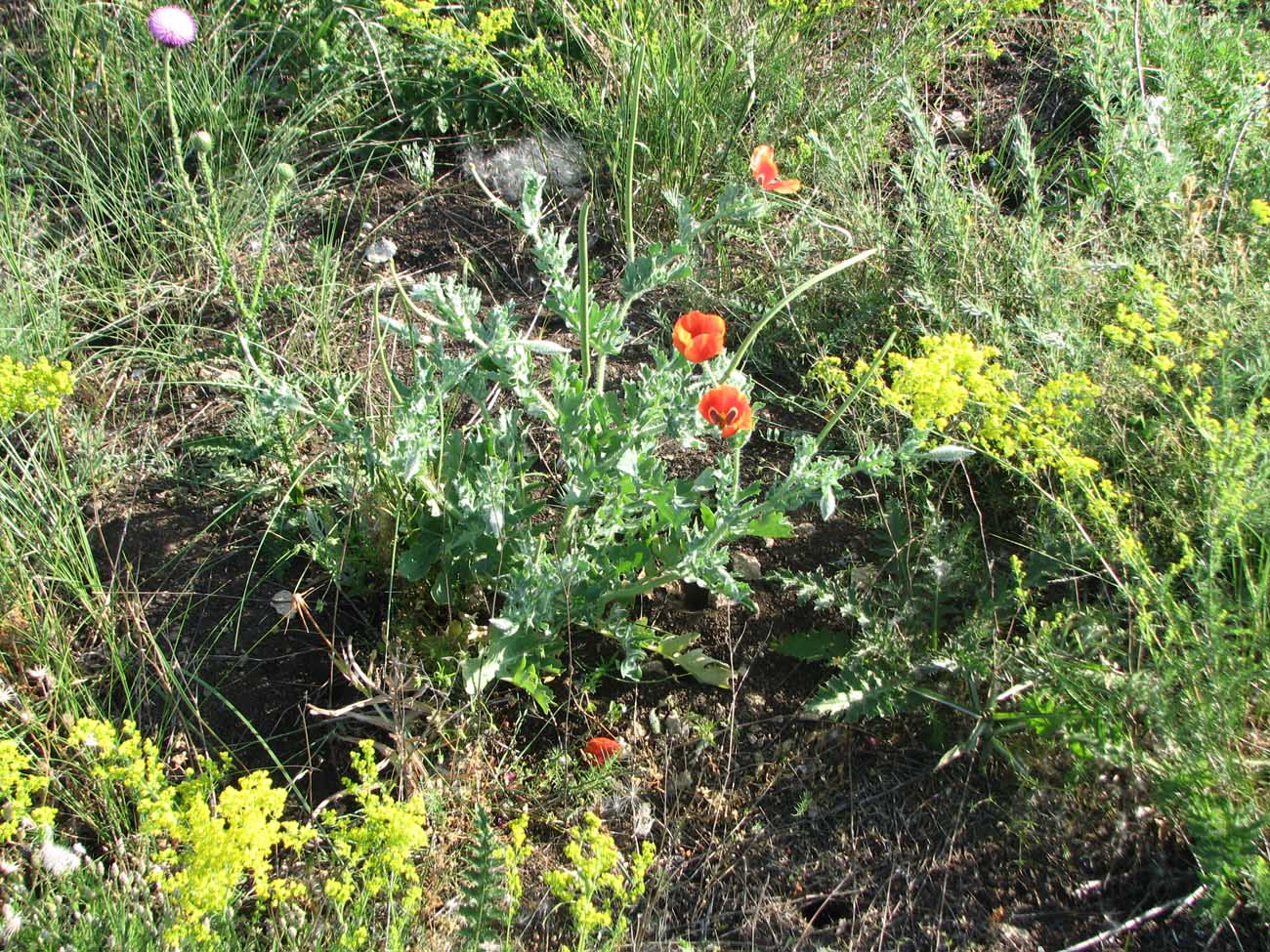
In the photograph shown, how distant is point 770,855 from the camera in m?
1.87

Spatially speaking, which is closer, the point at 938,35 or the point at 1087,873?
the point at 1087,873

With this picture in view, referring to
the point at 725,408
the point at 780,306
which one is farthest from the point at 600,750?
the point at 780,306

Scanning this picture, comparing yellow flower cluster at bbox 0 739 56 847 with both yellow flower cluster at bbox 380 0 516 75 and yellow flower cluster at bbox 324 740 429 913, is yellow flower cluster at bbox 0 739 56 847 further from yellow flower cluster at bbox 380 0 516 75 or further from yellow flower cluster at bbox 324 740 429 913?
yellow flower cluster at bbox 380 0 516 75

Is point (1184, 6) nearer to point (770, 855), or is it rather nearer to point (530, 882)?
point (770, 855)

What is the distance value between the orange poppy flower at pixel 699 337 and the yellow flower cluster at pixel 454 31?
1.38 meters

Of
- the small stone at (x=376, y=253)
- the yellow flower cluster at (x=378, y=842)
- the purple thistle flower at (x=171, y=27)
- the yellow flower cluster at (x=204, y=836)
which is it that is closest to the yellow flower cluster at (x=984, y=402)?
the yellow flower cluster at (x=378, y=842)

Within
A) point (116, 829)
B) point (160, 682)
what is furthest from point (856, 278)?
point (116, 829)

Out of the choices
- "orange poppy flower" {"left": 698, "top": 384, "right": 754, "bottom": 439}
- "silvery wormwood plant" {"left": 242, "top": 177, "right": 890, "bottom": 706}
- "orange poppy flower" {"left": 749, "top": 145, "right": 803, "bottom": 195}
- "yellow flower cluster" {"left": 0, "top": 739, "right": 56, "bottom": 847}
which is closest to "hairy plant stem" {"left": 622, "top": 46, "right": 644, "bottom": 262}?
"silvery wormwood plant" {"left": 242, "top": 177, "right": 890, "bottom": 706}

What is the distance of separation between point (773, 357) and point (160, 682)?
1.55 m

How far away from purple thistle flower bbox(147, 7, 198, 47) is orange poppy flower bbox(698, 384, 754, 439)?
6.20 feet

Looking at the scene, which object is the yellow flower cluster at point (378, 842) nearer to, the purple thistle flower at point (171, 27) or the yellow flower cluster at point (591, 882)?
the yellow flower cluster at point (591, 882)

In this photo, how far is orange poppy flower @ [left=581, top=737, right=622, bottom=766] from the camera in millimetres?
1938

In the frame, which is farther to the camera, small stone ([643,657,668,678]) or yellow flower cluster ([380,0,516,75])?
yellow flower cluster ([380,0,516,75])

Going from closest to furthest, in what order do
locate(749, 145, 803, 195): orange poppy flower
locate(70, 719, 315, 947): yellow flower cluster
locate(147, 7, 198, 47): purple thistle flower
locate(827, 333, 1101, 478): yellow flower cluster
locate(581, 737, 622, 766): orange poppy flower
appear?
locate(70, 719, 315, 947): yellow flower cluster < locate(827, 333, 1101, 478): yellow flower cluster < locate(749, 145, 803, 195): orange poppy flower < locate(581, 737, 622, 766): orange poppy flower < locate(147, 7, 198, 47): purple thistle flower
